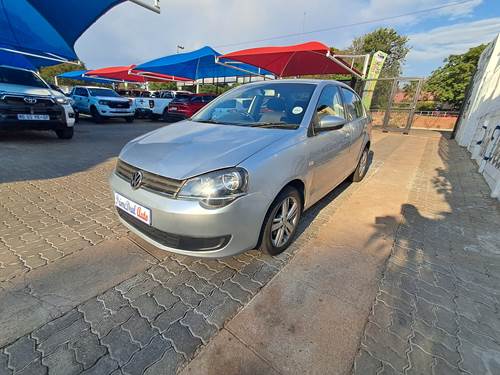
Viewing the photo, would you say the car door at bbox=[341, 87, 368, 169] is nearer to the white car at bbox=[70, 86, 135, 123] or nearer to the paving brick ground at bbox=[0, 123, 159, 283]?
the paving brick ground at bbox=[0, 123, 159, 283]

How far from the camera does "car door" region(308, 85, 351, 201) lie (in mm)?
2529

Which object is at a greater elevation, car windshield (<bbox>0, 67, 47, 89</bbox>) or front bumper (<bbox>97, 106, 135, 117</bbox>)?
car windshield (<bbox>0, 67, 47, 89</bbox>)

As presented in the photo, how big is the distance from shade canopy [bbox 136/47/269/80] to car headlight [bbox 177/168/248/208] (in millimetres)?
11232

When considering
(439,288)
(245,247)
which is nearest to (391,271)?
(439,288)

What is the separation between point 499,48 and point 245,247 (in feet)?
37.8

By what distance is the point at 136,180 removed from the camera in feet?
6.42

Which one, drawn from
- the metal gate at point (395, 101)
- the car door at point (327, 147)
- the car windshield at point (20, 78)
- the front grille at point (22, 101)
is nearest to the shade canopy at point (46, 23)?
the car windshield at point (20, 78)

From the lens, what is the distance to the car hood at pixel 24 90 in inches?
214

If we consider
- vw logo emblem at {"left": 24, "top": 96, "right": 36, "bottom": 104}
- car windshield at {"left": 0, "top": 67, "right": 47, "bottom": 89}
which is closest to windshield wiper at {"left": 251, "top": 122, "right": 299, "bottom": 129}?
vw logo emblem at {"left": 24, "top": 96, "right": 36, "bottom": 104}

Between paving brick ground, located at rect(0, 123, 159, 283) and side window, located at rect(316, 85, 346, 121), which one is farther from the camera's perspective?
side window, located at rect(316, 85, 346, 121)

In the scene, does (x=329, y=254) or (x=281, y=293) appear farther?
(x=329, y=254)

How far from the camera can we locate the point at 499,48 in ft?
27.2

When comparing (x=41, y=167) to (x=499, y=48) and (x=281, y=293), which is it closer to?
(x=281, y=293)

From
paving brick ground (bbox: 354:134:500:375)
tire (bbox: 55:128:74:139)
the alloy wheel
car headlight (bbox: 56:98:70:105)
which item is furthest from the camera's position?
tire (bbox: 55:128:74:139)
